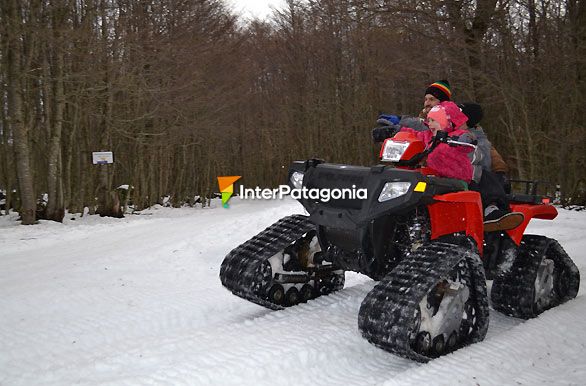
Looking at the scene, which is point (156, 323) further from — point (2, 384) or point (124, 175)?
point (124, 175)

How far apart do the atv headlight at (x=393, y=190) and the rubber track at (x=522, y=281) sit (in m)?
1.67

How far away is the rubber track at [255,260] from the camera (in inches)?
172

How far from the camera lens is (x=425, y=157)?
4.22 m

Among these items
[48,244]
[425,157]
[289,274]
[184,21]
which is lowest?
[48,244]

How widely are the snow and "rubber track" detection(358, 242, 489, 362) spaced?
0.19 metres

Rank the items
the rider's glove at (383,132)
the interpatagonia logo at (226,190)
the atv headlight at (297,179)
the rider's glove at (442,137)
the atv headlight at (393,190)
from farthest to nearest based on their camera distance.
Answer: the interpatagonia logo at (226,190), the rider's glove at (383,132), the atv headlight at (297,179), the rider's glove at (442,137), the atv headlight at (393,190)

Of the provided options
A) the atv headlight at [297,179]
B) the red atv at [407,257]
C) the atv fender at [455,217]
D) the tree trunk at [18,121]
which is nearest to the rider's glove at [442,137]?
the red atv at [407,257]

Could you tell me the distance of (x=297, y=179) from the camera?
4359mm

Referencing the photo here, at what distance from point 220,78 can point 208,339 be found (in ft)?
72.5

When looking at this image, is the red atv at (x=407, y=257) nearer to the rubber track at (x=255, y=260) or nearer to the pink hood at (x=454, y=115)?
the rubber track at (x=255, y=260)

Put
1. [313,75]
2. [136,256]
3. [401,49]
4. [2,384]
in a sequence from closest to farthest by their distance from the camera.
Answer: [2,384] → [136,256] → [401,49] → [313,75]

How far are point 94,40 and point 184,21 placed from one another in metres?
7.52

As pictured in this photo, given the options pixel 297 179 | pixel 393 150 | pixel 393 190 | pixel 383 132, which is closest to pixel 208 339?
pixel 297 179

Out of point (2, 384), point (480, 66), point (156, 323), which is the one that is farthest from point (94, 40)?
point (2, 384)
